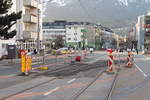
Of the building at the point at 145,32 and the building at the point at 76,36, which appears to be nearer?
the building at the point at 76,36

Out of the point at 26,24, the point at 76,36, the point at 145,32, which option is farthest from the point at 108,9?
the point at 145,32

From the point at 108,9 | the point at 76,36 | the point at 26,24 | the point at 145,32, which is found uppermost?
the point at 108,9

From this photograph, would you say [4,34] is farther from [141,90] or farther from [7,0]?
[141,90]

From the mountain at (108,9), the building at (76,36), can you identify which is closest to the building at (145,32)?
the building at (76,36)

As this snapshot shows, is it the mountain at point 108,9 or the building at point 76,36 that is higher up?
the mountain at point 108,9

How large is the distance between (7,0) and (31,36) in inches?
1143

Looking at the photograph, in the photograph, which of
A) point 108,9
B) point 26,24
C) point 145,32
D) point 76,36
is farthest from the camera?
point 145,32

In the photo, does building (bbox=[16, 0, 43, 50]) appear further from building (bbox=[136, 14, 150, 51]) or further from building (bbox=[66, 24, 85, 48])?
building (bbox=[136, 14, 150, 51])

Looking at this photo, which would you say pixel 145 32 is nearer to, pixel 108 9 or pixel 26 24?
pixel 108 9

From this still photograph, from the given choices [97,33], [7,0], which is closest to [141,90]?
[7,0]

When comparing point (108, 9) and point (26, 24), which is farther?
point (108, 9)

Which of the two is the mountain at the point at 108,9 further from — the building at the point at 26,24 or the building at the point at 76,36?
the building at the point at 76,36

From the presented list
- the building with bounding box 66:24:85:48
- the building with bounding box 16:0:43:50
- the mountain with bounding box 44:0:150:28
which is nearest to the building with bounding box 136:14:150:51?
the building with bounding box 66:24:85:48

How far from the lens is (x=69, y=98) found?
11.6 m
